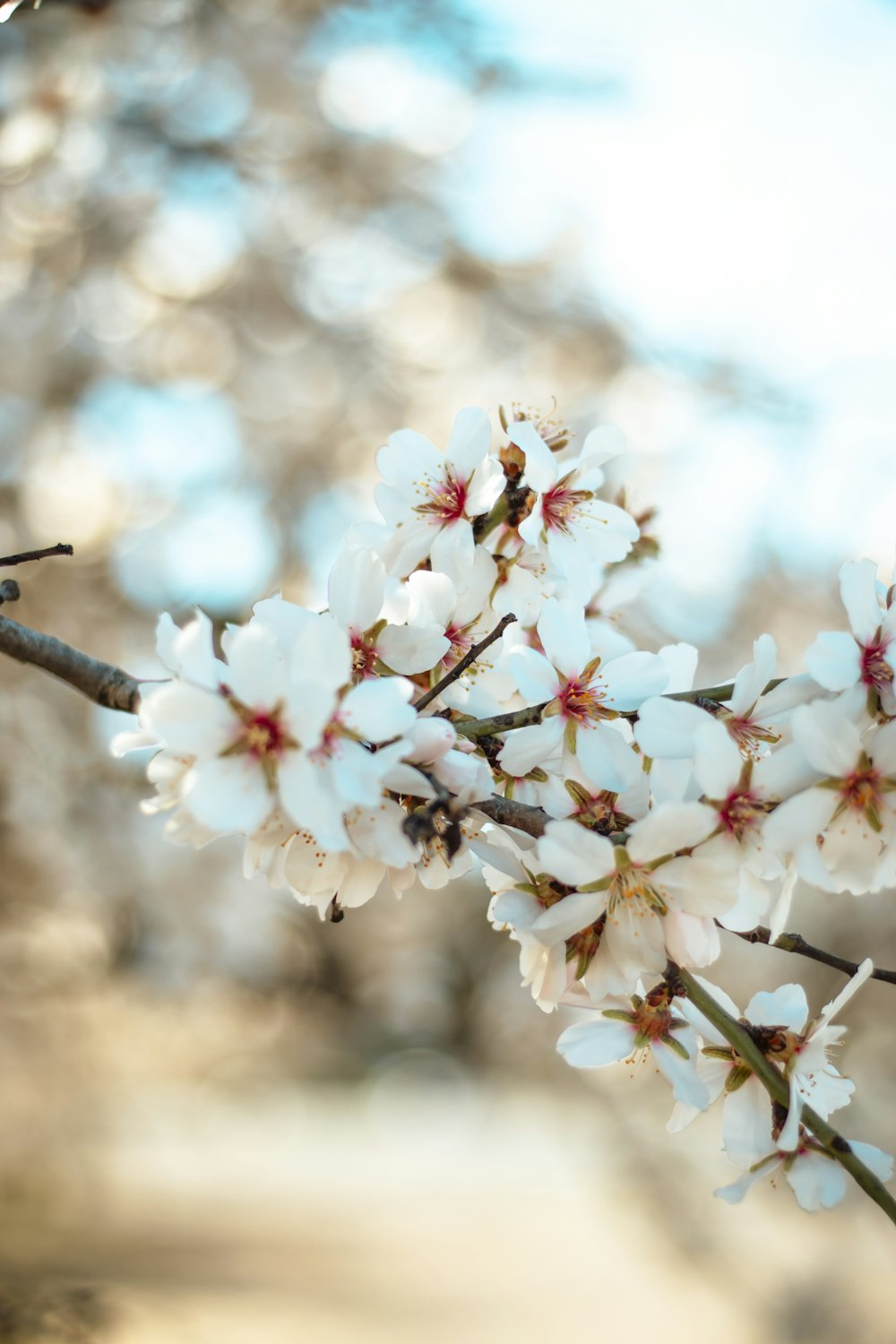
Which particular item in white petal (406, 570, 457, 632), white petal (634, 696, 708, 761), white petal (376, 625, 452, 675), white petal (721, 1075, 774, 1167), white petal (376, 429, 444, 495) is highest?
white petal (376, 429, 444, 495)

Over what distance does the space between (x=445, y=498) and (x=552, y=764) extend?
8.4 inches

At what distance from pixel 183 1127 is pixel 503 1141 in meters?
3.39

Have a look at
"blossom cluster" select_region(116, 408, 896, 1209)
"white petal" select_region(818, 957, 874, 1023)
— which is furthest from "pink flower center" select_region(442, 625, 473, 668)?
"white petal" select_region(818, 957, 874, 1023)

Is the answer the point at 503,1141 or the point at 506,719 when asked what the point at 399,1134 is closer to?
the point at 503,1141

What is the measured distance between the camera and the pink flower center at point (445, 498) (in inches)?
28.9

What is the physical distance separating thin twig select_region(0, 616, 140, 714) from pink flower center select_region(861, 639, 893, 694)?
1.40 ft

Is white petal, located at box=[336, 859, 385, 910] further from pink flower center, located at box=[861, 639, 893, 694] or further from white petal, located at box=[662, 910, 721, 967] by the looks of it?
pink flower center, located at box=[861, 639, 893, 694]

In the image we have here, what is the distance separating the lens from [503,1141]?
774cm

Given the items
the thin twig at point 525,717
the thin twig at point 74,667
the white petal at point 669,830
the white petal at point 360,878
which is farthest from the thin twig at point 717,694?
the thin twig at point 74,667

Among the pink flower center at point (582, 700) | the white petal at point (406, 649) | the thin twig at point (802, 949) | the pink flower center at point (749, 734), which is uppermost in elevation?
the white petal at point (406, 649)

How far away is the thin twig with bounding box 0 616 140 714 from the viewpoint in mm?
631

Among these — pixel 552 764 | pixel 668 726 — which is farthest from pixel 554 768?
pixel 668 726

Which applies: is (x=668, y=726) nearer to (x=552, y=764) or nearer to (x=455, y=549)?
(x=552, y=764)

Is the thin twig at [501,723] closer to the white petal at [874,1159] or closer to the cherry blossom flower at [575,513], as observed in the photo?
the cherry blossom flower at [575,513]
